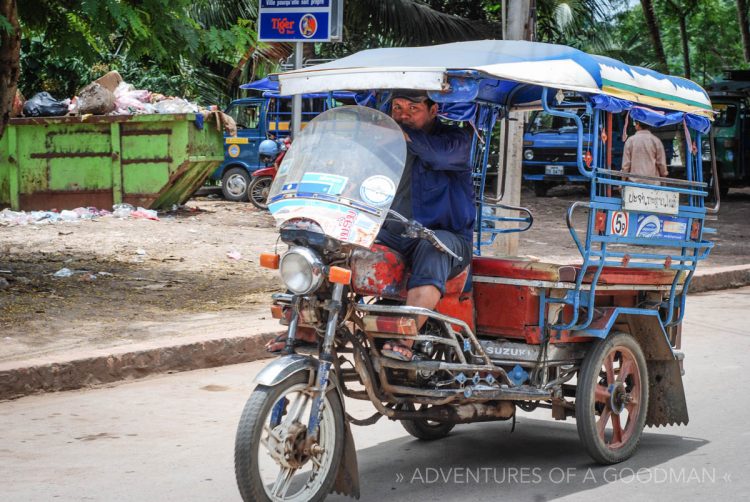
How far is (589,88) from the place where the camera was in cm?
455

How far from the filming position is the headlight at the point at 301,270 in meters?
3.89

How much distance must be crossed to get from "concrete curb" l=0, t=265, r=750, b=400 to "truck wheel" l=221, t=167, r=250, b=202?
1184 centimetres

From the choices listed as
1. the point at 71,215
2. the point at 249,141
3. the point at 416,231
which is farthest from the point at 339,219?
the point at 249,141

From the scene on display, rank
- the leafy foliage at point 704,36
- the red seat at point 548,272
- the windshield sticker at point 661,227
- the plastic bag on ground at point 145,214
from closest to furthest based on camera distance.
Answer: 1. the red seat at point 548,272
2. the windshield sticker at point 661,227
3. the plastic bag on ground at point 145,214
4. the leafy foliage at point 704,36

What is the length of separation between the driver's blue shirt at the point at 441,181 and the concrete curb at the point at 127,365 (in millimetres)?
2877

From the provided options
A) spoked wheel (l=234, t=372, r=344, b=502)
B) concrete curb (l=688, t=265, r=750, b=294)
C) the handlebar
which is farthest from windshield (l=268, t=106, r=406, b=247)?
concrete curb (l=688, t=265, r=750, b=294)

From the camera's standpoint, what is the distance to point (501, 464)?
495 centimetres

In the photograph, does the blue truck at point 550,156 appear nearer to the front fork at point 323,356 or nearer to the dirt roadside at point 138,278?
the dirt roadside at point 138,278

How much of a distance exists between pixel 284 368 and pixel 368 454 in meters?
1.42

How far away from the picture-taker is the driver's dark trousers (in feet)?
14.0

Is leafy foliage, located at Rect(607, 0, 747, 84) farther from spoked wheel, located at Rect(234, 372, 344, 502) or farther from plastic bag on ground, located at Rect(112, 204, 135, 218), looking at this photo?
spoked wheel, located at Rect(234, 372, 344, 502)

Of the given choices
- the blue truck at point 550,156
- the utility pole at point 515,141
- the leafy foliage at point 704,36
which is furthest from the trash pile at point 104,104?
the leafy foliage at point 704,36

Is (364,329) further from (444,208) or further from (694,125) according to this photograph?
(694,125)

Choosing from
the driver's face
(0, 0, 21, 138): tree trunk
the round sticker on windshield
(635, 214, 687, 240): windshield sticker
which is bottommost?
(635, 214, 687, 240): windshield sticker
